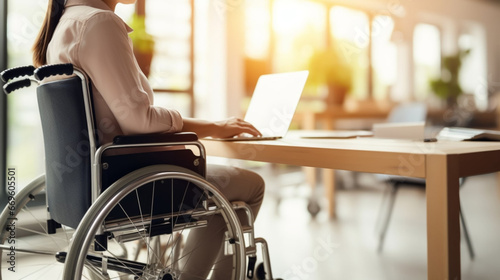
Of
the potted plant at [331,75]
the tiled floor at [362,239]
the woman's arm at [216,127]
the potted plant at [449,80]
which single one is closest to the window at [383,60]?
the potted plant at [449,80]

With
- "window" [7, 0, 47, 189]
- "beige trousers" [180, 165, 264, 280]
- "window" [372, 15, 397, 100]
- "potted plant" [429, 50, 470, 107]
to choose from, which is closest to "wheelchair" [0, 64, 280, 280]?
"beige trousers" [180, 165, 264, 280]

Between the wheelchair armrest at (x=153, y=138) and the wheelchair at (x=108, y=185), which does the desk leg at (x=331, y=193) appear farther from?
the wheelchair armrest at (x=153, y=138)

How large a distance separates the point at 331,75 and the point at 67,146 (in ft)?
8.13

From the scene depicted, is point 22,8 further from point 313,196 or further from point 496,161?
point 496,161

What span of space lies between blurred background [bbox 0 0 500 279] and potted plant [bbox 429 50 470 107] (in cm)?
2

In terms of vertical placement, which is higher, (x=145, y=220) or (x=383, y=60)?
(x=383, y=60)

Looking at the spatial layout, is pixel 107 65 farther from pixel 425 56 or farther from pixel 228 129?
pixel 425 56

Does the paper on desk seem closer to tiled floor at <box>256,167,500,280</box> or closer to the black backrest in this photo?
tiled floor at <box>256,167,500,280</box>

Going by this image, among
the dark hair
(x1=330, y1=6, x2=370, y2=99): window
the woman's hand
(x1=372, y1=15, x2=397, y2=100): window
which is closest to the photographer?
the dark hair

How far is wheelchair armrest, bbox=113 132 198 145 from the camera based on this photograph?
2.98 feet

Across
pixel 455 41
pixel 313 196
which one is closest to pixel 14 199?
pixel 313 196

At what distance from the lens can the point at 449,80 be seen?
5.77m

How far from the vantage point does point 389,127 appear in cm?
147

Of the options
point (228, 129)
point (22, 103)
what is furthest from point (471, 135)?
point (22, 103)
